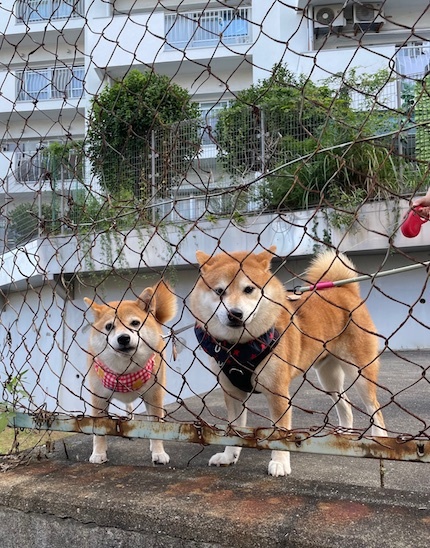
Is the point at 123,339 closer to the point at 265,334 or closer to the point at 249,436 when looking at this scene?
the point at 265,334

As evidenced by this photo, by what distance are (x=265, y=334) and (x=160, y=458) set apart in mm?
684

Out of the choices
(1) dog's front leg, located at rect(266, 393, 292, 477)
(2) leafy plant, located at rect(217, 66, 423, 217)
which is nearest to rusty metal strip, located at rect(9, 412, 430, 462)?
(1) dog's front leg, located at rect(266, 393, 292, 477)

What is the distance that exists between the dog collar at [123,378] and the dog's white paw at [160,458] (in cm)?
32

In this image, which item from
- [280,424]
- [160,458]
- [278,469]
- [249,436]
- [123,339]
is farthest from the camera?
[123,339]

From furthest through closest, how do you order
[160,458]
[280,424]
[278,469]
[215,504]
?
[160,458], [280,424], [278,469], [215,504]

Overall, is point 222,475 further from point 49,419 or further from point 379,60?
point 379,60

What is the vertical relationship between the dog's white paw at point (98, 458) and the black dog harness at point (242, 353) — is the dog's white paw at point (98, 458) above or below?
below

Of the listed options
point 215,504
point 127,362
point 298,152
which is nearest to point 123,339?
point 127,362

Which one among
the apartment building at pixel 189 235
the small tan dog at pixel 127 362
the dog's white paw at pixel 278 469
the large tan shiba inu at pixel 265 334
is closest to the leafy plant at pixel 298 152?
the apartment building at pixel 189 235

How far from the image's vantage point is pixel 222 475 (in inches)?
69.5

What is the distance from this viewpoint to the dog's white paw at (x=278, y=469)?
1798mm

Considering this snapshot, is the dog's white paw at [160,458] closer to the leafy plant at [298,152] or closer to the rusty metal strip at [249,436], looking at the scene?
the rusty metal strip at [249,436]

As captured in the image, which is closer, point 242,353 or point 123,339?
point 242,353

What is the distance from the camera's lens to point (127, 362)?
2363mm
